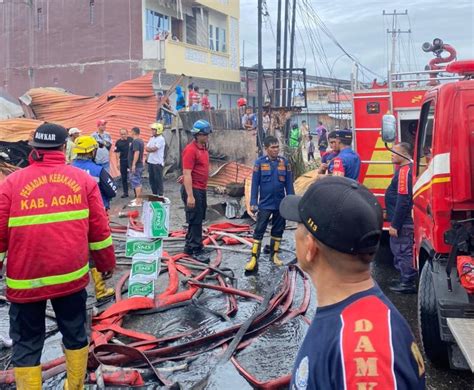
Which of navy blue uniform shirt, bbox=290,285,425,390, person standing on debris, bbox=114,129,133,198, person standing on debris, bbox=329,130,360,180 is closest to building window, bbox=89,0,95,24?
person standing on debris, bbox=114,129,133,198

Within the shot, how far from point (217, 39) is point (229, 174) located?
18.1 m

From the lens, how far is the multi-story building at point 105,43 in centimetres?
2391

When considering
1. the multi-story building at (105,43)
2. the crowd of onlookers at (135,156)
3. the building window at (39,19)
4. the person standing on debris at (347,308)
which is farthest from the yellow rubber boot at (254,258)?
the building window at (39,19)

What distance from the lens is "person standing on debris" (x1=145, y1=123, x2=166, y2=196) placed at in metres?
11.8

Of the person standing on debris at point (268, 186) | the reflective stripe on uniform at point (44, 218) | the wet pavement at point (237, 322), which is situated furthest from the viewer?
the person standing on debris at point (268, 186)

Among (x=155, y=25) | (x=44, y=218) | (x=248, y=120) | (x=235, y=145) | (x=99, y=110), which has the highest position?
(x=155, y=25)

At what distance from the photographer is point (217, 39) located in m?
30.1

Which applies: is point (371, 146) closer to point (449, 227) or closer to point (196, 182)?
point (196, 182)

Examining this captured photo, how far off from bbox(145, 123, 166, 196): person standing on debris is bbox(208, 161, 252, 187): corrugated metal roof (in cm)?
242

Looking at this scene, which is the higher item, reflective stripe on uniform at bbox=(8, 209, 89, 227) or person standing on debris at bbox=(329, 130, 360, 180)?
person standing on debris at bbox=(329, 130, 360, 180)

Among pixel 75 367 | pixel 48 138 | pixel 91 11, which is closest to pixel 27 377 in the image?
pixel 75 367

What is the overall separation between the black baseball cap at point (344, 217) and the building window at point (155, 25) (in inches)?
925

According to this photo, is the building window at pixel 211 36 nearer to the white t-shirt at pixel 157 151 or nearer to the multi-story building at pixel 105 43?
the multi-story building at pixel 105 43

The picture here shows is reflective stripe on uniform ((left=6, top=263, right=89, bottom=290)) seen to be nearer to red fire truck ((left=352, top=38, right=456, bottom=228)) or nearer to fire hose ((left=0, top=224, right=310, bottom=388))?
fire hose ((left=0, top=224, right=310, bottom=388))
